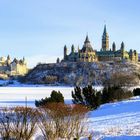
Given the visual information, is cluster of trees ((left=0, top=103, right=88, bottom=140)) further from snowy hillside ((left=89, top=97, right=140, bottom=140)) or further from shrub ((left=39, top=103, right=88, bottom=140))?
snowy hillside ((left=89, top=97, right=140, bottom=140))

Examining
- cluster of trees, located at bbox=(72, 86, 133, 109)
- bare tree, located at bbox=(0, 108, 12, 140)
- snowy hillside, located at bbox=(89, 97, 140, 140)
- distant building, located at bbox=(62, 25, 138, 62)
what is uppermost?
distant building, located at bbox=(62, 25, 138, 62)

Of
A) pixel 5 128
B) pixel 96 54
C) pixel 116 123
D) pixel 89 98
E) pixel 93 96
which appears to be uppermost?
pixel 96 54

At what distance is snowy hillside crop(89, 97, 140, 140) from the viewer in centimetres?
1612

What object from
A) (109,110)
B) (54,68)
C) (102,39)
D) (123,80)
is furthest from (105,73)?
(109,110)

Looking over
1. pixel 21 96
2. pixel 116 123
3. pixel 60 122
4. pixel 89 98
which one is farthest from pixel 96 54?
pixel 60 122

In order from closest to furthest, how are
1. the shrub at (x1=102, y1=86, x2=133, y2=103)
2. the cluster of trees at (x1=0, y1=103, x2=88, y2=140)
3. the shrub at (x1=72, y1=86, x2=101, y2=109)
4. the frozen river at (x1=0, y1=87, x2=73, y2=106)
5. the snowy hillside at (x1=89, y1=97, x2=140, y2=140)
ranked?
the cluster of trees at (x1=0, y1=103, x2=88, y2=140) → the snowy hillside at (x1=89, y1=97, x2=140, y2=140) → the shrub at (x1=72, y1=86, x2=101, y2=109) → the shrub at (x1=102, y1=86, x2=133, y2=103) → the frozen river at (x1=0, y1=87, x2=73, y2=106)

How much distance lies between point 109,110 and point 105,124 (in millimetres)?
6439

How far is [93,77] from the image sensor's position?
147m

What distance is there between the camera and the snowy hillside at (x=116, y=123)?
52.9 feet

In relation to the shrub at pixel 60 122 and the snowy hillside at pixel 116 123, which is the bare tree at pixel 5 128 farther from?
the snowy hillside at pixel 116 123

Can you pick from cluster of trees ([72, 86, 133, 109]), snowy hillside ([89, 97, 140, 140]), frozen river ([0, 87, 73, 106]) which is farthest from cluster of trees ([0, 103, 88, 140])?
frozen river ([0, 87, 73, 106])

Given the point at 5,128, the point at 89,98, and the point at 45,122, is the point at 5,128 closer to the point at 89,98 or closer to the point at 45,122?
the point at 45,122

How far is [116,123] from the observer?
2012 centimetres

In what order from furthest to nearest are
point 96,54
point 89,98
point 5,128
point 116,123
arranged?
point 96,54, point 89,98, point 116,123, point 5,128
